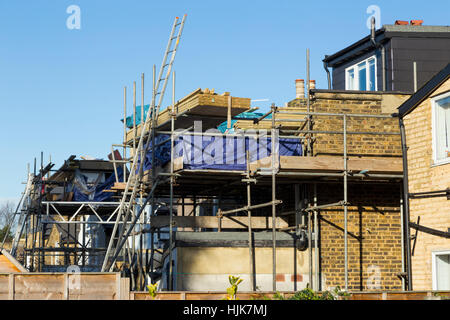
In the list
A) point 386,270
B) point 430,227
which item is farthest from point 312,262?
point 430,227

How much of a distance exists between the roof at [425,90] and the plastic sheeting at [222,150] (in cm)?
328

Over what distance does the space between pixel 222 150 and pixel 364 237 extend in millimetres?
4411

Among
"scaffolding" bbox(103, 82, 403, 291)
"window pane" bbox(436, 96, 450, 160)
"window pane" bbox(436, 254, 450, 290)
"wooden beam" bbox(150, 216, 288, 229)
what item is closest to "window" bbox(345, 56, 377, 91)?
"scaffolding" bbox(103, 82, 403, 291)

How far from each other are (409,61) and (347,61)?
286cm

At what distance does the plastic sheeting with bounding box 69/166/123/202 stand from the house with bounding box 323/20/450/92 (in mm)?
10487

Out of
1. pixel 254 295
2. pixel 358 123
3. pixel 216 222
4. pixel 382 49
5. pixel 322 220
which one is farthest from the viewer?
pixel 382 49

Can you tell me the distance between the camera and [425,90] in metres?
18.3

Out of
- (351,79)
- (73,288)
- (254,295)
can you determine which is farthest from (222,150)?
(351,79)

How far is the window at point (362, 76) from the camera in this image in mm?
26094

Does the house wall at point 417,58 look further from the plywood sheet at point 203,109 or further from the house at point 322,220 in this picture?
the plywood sheet at point 203,109

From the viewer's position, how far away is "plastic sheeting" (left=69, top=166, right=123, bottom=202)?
99.8 ft

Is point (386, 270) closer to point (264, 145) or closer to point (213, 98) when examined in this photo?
point (264, 145)

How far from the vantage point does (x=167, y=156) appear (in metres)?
20.8

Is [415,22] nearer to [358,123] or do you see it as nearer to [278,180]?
[358,123]
